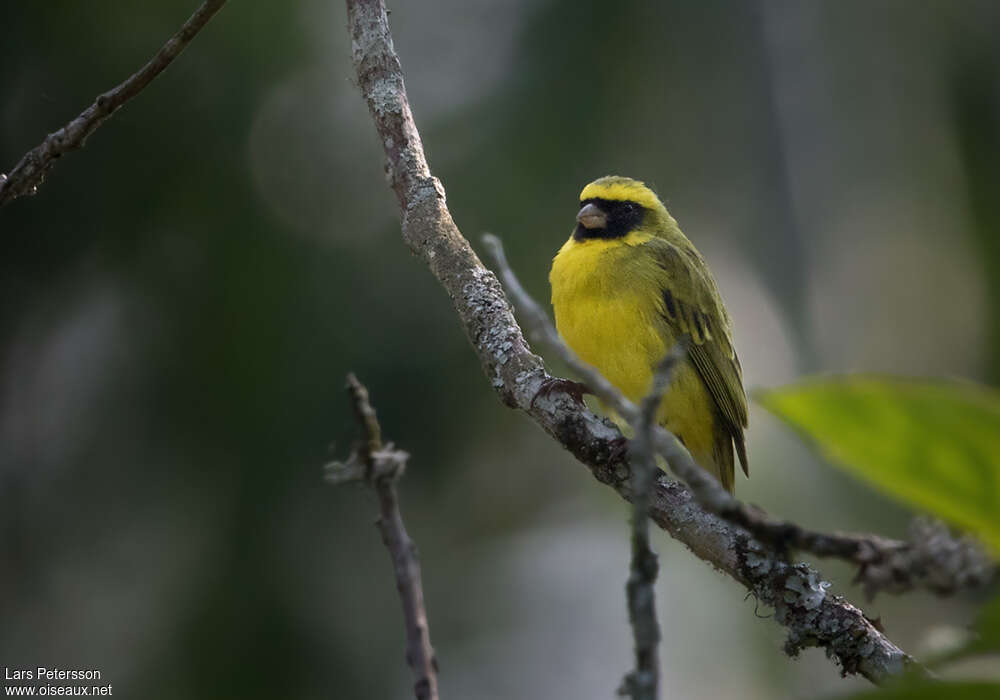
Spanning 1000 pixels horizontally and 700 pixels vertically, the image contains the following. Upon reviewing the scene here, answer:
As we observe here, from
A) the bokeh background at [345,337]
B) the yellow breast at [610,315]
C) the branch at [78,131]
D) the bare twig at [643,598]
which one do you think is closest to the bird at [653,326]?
the yellow breast at [610,315]

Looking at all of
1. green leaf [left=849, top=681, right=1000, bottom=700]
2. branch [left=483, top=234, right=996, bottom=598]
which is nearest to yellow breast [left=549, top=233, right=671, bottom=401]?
branch [left=483, top=234, right=996, bottom=598]

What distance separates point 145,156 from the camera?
7.99 meters

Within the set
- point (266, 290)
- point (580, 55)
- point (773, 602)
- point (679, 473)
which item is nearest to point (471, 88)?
point (580, 55)

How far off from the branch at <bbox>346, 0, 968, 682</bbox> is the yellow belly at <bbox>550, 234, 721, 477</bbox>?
94cm

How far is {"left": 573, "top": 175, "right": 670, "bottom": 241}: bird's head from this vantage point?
4.65 metres

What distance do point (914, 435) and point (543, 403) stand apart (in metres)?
1.89

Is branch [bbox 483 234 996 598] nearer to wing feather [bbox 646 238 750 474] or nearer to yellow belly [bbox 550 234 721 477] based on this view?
yellow belly [bbox 550 234 721 477]

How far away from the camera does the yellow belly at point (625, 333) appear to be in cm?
412

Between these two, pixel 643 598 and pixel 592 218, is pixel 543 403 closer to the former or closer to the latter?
pixel 643 598

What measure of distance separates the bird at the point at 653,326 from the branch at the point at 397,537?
275cm

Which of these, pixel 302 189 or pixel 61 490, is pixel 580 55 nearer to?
pixel 302 189

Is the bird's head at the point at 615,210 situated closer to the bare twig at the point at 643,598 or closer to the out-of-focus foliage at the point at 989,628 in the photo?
the bare twig at the point at 643,598

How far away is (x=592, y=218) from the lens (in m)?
4.62

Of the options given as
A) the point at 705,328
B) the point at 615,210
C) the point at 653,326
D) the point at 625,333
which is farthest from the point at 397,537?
the point at 615,210
